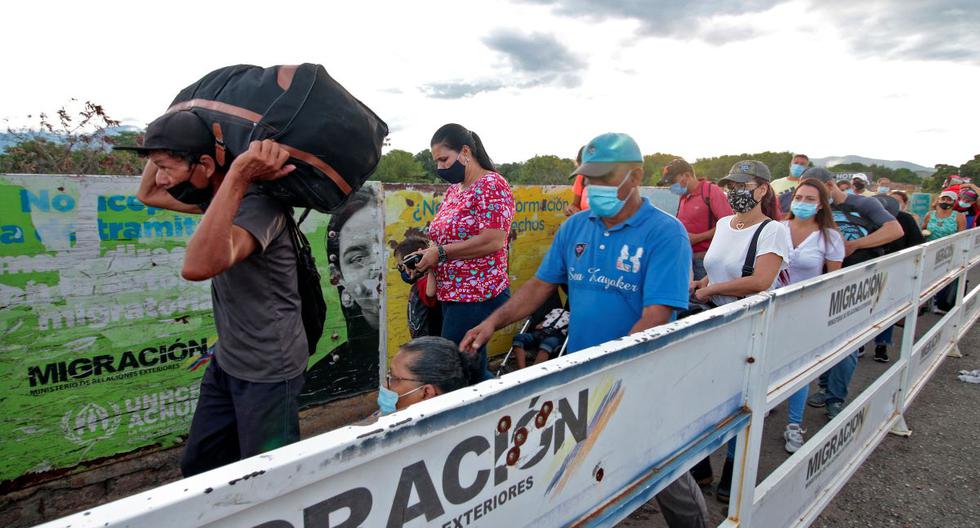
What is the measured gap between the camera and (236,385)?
194 centimetres

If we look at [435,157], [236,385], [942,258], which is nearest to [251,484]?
[236,385]

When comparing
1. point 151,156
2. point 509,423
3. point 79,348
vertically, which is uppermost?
point 151,156

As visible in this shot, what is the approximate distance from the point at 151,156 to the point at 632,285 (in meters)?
1.77

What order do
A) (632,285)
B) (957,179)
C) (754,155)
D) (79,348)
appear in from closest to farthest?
(632,285), (79,348), (957,179), (754,155)

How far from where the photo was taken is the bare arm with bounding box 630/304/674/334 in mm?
2131

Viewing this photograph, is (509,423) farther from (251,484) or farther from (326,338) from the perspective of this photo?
(326,338)

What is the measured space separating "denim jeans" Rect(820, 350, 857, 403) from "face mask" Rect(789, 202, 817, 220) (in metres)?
1.05

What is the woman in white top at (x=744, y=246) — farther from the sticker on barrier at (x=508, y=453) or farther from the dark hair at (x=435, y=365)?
the dark hair at (x=435, y=365)

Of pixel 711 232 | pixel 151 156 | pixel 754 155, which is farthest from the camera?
pixel 754 155

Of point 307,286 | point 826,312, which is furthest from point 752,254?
point 307,286

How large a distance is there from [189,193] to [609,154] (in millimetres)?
1605

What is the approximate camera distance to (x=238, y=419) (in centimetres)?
194

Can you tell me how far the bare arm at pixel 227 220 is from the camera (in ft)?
5.17

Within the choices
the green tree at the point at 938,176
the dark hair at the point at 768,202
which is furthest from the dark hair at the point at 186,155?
the green tree at the point at 938,176
